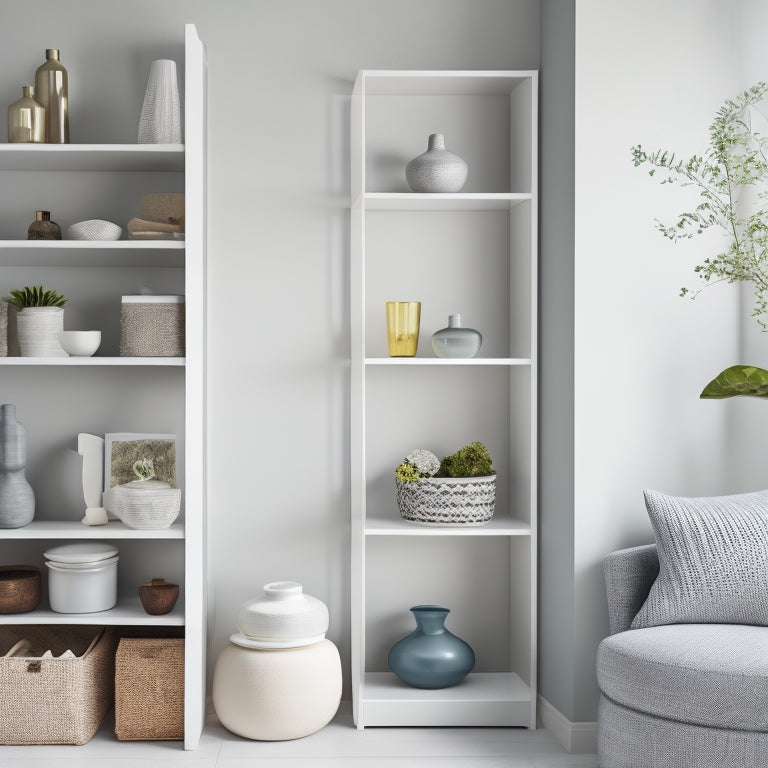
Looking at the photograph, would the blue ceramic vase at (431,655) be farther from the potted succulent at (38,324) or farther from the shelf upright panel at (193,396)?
the potted succulent at (38,324)

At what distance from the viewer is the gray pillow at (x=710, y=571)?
2383 mm

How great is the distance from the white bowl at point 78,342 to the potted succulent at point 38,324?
0.10ft

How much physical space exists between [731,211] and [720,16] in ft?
2.14

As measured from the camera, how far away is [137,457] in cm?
292

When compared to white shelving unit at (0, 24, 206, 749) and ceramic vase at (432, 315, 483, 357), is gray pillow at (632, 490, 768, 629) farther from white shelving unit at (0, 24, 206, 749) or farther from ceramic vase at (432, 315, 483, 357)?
white shelving unit at (0, 24, 206, 749)

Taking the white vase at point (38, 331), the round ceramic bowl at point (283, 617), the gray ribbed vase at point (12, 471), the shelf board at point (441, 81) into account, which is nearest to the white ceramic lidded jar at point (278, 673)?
the round ceramic bowl at point (283, 617)

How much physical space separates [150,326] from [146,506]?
58 centimetres

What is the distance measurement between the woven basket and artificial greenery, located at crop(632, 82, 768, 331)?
2.98 ft

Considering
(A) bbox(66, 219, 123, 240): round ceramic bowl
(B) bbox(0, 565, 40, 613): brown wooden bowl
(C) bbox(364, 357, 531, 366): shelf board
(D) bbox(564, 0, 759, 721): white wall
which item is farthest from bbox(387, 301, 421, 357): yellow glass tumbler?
(B) bbox(0, 565, 40, 613): brown wooden bowl

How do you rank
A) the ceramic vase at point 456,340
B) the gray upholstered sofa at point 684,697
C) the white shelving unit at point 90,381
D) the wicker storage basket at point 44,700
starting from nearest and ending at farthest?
the gray upholstered sofa at point 684,697, the wicker storage basket at point 44,700, the ceramic vase at point 456,340, the white shelving unit at point 90,381

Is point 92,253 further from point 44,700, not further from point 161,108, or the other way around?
point 44,700

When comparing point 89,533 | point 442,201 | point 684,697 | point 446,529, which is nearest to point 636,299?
point 442,201

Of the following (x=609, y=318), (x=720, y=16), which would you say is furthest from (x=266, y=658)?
(x=720, y=16)

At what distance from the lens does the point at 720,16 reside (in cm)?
277
